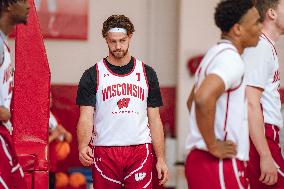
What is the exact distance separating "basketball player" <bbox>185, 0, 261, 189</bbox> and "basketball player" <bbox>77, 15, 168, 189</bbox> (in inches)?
47.0

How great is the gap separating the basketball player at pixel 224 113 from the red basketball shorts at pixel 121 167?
1.20m

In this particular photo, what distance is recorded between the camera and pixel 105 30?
13.9ft

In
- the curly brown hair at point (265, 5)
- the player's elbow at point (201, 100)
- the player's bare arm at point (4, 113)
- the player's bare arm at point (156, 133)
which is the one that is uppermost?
the curly brown hair at point (265, 5)

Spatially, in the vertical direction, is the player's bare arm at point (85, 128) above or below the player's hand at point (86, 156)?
above

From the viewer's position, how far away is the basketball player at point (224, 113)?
2.80 metres

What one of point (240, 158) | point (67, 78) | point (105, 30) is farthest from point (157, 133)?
point (67, 78)

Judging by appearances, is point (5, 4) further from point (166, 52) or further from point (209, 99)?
point (166, 52)

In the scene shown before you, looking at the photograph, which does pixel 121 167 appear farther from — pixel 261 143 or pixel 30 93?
pixel 261 143

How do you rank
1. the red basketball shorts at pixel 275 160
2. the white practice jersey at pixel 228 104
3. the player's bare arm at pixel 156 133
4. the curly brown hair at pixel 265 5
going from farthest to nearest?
1. the player's bare arm at pixel 156 133
2. the curly brown hair at pixel 265 5
3. the red basketball shorts at pixel 275 160
4. the white practice jersey at pixel 228 104

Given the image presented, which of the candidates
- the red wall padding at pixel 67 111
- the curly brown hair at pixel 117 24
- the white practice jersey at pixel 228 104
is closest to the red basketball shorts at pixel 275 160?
the white practice jersey at pixel 228 104

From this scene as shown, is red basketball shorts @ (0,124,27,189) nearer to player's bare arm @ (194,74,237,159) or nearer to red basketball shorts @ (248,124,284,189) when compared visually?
player's bare arm @ (194,74,237,159)

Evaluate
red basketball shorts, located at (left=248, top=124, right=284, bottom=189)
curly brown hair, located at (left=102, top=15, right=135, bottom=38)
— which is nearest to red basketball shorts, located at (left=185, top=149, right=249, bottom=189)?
red basketball shorts, located at (left=248, top=124, right=284, bottom=189)

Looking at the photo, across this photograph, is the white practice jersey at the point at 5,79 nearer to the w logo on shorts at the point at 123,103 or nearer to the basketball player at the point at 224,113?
the basketball player at the point at 224,113

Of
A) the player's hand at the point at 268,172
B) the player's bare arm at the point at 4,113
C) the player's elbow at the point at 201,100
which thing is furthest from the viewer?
the player's hand at the point at 268,172
